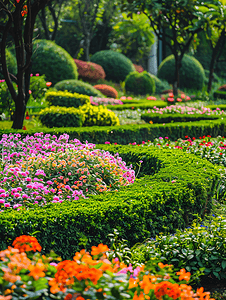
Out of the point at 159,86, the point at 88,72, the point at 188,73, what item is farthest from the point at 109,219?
the point at 188,73

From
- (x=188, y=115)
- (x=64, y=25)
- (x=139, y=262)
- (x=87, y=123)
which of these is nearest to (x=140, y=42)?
(x=64, y=25)

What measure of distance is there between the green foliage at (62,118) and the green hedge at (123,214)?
4824mm

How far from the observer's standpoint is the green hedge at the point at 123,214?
3.24 meters

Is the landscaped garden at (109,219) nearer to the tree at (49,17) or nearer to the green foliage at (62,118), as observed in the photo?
→ the green foliage at (62,118)

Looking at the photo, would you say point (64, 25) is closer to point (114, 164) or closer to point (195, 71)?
point (195, 71)

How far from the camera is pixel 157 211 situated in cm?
389

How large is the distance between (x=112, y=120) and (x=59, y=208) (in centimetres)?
679

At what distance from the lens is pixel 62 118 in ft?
30.3

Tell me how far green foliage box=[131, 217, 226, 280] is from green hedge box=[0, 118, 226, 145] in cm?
467

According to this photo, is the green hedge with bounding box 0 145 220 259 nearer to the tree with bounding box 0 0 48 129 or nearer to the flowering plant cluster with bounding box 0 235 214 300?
the flowering plant cluster with bounding box 0 235 214 300

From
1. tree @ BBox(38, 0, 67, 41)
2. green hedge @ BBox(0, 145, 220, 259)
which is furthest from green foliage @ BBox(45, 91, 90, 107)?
tree @ BBox(38, 0, 67, 41)

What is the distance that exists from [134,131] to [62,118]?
7.17ft

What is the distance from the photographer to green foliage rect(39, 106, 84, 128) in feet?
30.3

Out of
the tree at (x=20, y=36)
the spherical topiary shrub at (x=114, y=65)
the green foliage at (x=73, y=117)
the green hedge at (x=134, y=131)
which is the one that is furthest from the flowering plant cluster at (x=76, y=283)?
the spherical topiary shrub at (x=114, y=65)
